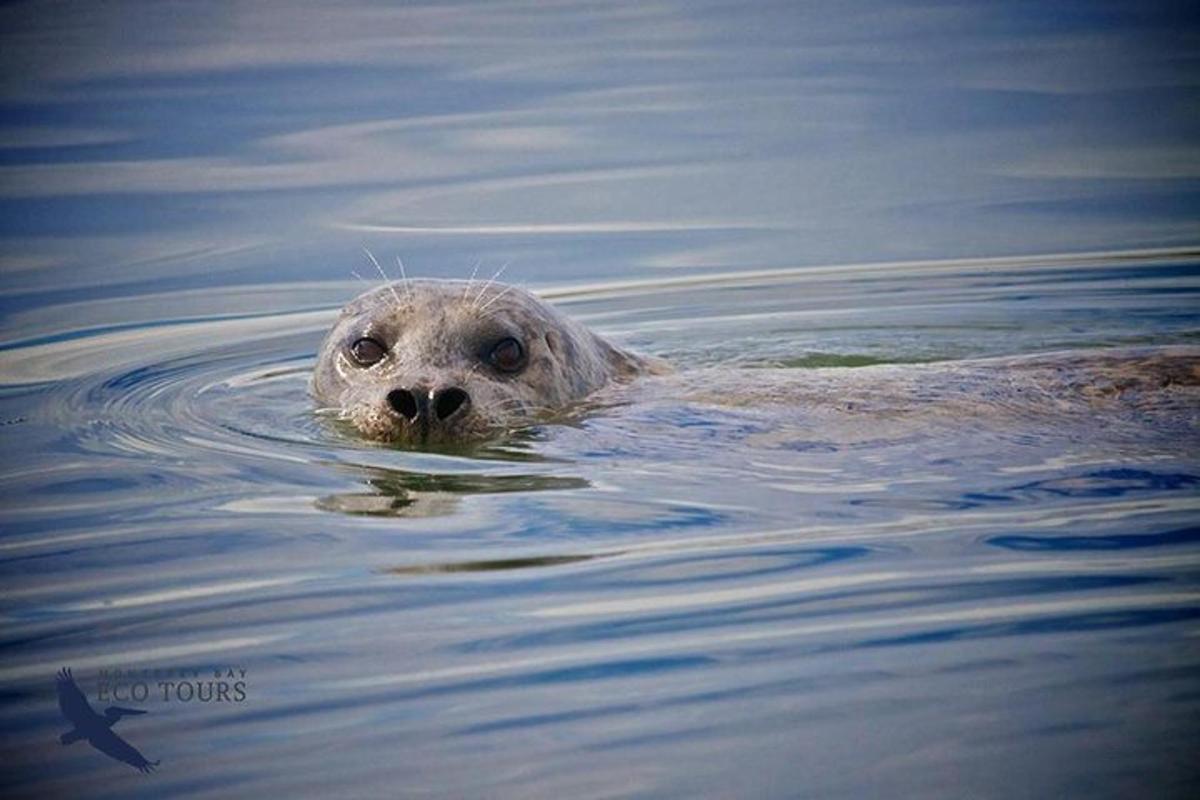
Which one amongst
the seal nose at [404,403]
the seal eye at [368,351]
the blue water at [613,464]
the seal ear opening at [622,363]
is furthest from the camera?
the seal ear opening at [622,363]

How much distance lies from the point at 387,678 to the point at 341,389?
10.9ft

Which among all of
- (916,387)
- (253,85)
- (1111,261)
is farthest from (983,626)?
(253,85)

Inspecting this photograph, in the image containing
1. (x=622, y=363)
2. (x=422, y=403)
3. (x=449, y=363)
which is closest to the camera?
(x=422, y=403)

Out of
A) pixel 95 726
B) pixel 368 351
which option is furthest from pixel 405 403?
pixel 95 726

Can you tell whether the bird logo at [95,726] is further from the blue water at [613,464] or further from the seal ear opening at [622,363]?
the seal ear opening at [622,363]

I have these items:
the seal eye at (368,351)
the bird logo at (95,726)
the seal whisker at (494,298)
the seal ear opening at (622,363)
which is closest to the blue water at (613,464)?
the bird logo at (95,726)

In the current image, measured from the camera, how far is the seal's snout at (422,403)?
8586mm

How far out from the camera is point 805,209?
47.4 feet

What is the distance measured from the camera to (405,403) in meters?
8.59

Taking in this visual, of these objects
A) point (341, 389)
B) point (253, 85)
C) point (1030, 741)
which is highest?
point (253, 85)

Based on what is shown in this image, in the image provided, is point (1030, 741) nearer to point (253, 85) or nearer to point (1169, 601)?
point (1169, 601)

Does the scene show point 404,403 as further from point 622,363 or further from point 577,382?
point 622,363

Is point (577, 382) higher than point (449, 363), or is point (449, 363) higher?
point (449, 363)

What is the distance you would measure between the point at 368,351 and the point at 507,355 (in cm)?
56
